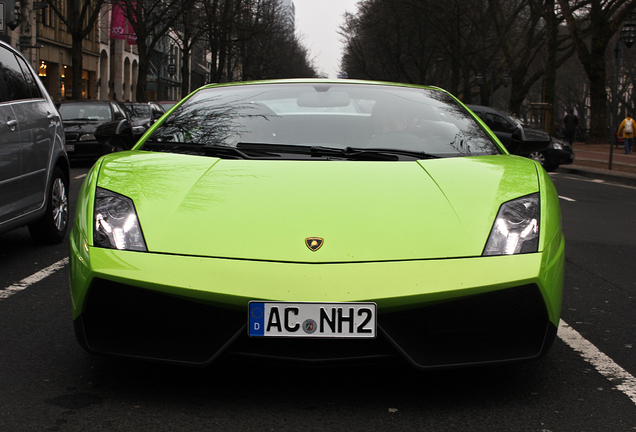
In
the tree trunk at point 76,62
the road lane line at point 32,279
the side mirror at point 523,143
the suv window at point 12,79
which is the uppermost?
the tree trunk at point 76,62

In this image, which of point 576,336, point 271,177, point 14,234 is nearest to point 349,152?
point 271,177

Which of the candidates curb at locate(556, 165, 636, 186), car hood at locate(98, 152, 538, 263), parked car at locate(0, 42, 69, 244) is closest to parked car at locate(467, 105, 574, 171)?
curb at locate(556, 165, 636, 186)

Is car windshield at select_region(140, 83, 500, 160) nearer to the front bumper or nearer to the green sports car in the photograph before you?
the green sports car

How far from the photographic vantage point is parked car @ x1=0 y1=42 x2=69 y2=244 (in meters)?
5.64

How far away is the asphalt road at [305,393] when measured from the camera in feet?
8.86

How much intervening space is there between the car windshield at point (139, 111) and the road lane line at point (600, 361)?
66.2ft

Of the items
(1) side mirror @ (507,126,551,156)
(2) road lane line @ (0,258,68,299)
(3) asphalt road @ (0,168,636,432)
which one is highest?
(1) side mirror @ (507,126,551,156)

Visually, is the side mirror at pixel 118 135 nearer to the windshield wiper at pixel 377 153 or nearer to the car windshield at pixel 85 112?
the windshield wiper at pixel 377 153

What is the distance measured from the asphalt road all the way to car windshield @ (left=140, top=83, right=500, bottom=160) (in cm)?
101

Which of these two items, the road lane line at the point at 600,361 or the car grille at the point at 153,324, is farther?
the road lane line at the point at 600,361

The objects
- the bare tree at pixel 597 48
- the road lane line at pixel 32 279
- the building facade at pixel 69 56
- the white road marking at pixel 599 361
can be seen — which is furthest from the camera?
the building facade at pixel 69 56

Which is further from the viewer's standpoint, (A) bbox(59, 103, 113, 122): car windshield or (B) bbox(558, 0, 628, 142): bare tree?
(B) bbox(558, 0, 628, 142): bare tree

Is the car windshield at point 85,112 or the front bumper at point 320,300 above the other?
the car windshield at point 85,112

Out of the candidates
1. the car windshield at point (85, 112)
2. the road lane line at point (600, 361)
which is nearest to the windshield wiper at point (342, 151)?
the road lane line at point (600, 361)
